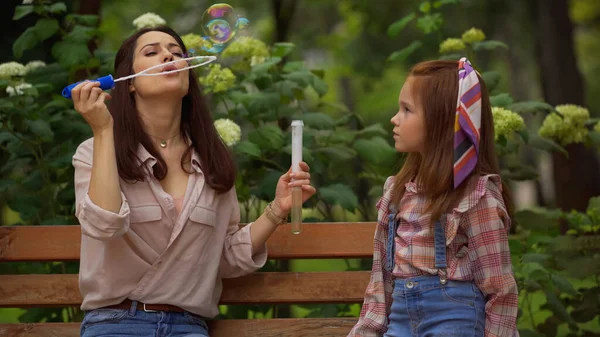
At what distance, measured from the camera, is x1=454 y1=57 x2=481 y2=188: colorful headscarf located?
9.61 ft

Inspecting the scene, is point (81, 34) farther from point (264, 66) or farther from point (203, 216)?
point (203, 216)

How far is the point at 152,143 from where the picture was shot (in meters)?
3.47

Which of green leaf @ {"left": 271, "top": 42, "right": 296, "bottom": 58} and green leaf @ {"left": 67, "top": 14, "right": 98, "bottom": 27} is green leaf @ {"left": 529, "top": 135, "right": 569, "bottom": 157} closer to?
green leaf @ {"left": 271, "top": 42, "right": 296, "bottom": 58}

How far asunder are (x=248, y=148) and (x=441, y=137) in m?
1.46

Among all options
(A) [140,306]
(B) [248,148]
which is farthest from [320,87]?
(A) [140,306]

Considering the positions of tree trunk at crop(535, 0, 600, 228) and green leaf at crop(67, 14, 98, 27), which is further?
tree trunk at crop(535, 0, 600, 228)

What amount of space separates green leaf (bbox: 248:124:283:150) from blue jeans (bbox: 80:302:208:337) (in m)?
1.35

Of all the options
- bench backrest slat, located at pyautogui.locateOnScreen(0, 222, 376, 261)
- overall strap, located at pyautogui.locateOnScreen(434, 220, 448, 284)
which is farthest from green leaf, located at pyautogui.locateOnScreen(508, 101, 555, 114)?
overall strap, located at pyautogui.locateOnScreen(434, 220, 448, 284)

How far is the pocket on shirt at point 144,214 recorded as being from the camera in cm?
330

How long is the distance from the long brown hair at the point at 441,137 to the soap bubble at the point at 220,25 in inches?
35.4

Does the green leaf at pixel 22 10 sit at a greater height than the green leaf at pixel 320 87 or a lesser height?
greater

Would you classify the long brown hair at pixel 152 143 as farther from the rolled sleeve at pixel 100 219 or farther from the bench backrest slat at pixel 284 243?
the bench backrest slat at pixel 284 243

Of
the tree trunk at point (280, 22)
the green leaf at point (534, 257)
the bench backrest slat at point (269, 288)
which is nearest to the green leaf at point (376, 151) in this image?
the green leaf at point (534, 257)

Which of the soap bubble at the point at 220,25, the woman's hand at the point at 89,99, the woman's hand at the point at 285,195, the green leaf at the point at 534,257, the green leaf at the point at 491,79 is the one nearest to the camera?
the woman's hand at the point at 89,99
